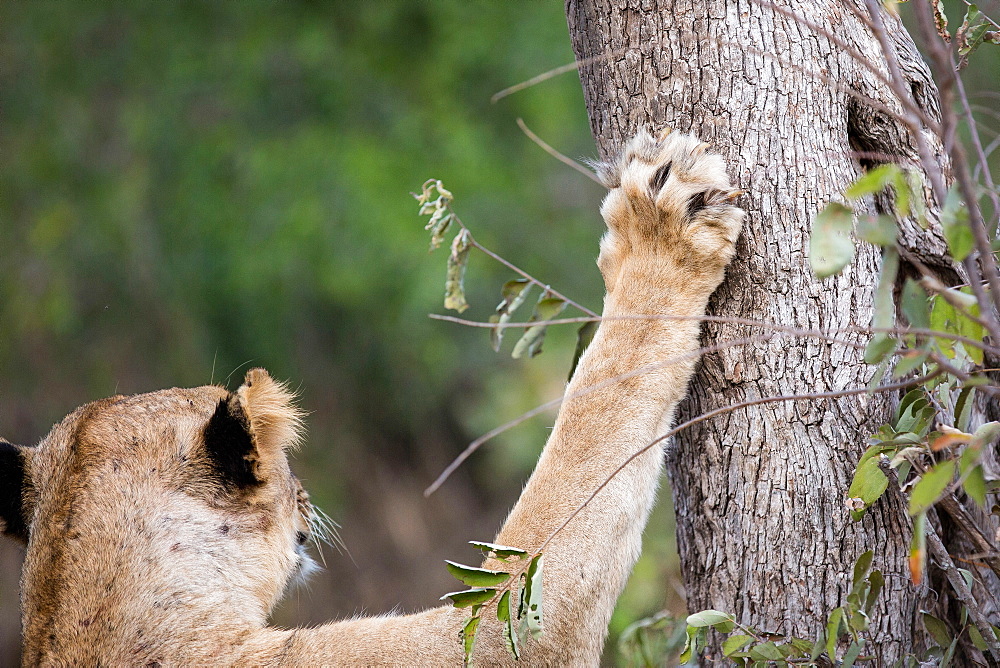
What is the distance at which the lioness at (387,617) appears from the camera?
1987mm

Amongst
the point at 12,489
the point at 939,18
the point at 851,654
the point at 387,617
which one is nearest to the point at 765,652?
the point at 851,654

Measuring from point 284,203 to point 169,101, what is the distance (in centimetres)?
155

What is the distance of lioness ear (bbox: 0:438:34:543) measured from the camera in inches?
95.0

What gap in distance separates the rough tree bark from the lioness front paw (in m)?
0.04

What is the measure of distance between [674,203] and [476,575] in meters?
0.95

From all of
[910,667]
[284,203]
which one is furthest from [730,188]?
[284,203]

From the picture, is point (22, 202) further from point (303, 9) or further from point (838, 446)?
point (838, 446)

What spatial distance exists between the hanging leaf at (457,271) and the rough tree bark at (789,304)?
0.65 meters

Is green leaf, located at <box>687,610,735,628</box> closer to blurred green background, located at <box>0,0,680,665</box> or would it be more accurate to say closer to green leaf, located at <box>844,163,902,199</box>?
green leaf, located at <box>844,163,902,199</box>

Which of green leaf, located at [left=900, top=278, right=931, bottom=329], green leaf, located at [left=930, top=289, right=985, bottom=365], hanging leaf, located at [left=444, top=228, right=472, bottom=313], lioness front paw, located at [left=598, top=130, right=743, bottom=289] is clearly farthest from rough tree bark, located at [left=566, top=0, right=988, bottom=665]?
hanging leaf, located at [left=444, top=228, right=472, bottom=313]

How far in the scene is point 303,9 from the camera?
7.70 metres

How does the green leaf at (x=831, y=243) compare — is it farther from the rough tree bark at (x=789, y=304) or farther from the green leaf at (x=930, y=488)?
the rough tree bark at (x=789, y=304)

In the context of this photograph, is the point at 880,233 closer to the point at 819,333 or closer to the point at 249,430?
the point at 819,333

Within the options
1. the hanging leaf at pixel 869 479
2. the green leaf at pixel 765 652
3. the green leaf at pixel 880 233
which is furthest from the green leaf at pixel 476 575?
the green leaf at pixel 880 233
